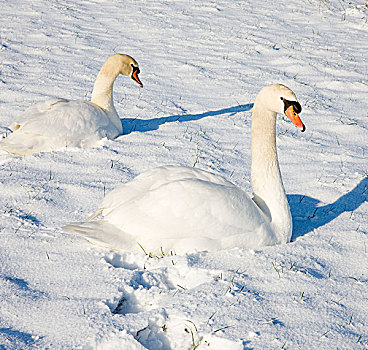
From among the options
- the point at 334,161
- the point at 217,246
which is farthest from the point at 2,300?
the point at 334,161

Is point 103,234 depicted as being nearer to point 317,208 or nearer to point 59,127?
point 317,208

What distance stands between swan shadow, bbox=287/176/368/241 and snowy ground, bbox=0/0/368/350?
0.02 metres

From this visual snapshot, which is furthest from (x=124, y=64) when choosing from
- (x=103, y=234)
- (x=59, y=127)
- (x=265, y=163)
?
(x=103, y=234)

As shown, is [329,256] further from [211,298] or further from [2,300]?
[2,300]

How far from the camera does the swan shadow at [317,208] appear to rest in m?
4.46

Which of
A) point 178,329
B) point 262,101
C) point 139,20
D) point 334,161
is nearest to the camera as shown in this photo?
point 178,329

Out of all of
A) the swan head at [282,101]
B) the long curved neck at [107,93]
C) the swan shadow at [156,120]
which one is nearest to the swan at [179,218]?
the swan head at [282,101]

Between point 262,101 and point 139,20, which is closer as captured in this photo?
point 262,101

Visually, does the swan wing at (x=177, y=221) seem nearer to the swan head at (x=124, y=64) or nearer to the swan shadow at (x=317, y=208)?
the swan shadow at (x=317, y=208)

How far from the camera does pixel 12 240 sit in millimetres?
3789

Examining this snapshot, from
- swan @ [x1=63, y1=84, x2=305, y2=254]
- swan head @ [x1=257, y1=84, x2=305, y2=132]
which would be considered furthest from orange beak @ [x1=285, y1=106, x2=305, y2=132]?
swan @ [x1=63, y1=84, x2=305, y2=254]

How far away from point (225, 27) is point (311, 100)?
4.14 metres

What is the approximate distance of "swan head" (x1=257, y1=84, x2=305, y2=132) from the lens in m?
4.06

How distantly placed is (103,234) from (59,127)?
2.41 meters
